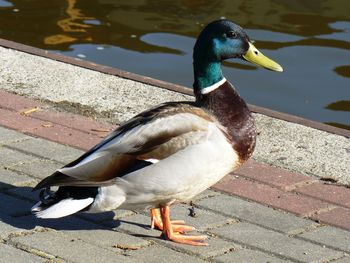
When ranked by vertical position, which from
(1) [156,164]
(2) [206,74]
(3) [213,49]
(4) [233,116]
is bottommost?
(1) [156,164]

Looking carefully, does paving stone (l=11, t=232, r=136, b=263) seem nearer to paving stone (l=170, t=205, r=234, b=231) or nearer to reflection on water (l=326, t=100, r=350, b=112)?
paving stone (l=170, t=205, r=234, b=231)

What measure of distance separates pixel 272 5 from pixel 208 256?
21.3 ft

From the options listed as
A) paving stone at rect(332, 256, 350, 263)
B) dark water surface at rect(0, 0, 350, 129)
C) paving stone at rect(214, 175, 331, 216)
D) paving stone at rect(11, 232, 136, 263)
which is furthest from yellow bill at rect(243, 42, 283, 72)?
dark water surface at rect(0, 0, 350, 129)

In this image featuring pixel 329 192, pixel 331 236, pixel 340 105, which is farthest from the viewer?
pixel 340 105

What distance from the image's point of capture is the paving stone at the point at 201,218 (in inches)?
186

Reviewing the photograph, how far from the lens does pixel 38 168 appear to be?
528 centimetres

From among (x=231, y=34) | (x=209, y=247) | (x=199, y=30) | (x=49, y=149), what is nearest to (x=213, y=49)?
A: (x=231, y=34)

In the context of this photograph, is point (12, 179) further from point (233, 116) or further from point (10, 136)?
point (233, 116)

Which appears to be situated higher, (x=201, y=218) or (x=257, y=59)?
(x=257, y=59)

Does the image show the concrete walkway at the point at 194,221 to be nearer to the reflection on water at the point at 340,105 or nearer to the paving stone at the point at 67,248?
the paving stone at the point at 67,248

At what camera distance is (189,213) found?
192 inches

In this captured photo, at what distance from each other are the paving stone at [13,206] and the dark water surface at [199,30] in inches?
130

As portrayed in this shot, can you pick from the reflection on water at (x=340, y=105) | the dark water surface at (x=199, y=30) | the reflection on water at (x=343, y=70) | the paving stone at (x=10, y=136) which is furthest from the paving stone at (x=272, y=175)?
the reflection on water at (x=343, y=70)

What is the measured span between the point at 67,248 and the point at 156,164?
Answer: 21.1 inches
